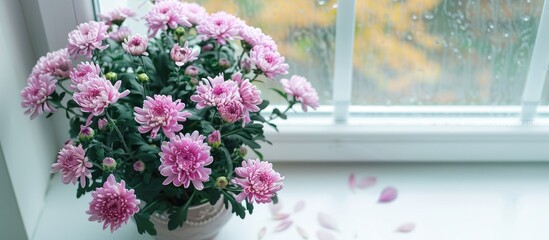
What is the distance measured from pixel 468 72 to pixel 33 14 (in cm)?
82

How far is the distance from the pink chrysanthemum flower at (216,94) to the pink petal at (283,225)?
13.0 inches

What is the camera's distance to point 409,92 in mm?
1169

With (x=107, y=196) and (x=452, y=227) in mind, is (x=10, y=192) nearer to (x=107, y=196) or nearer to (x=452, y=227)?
(x=107, y=196)

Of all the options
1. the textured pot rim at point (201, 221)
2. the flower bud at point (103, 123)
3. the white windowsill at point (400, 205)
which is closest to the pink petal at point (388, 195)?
the white windowsill at point (400, 205)

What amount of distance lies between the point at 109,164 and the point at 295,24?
488 millimetres

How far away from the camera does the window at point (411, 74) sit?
3.52ft

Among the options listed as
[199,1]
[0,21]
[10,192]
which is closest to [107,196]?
[10,192]

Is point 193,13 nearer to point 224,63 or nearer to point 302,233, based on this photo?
point 224,63

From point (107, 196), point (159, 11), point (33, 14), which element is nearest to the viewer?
point (107, 196)

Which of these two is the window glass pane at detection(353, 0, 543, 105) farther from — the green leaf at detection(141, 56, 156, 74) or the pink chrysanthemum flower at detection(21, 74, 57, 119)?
the pink chrysanthemum flower at detection(21, 74, 57, 119)

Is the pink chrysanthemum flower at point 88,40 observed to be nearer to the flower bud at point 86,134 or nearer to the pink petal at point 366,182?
the flower bud at point 86,134

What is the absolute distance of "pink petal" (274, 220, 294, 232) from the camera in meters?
1.00

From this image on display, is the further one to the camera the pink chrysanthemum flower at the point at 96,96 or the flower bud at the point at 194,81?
the flower bud at the point at 194,81

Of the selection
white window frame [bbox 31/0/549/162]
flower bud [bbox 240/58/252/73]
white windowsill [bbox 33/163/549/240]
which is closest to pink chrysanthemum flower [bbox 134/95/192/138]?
flower bud [bbox 240/58/252/73]
